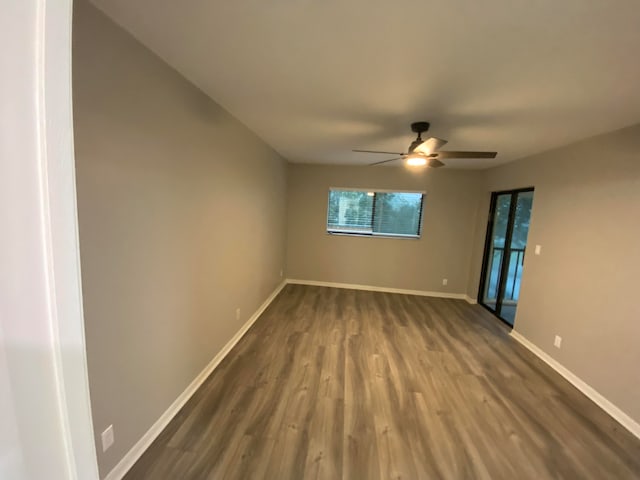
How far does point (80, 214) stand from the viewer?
1254 millimetres

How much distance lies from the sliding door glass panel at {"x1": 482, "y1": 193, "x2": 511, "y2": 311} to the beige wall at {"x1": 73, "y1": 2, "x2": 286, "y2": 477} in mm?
4131

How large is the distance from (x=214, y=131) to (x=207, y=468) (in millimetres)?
2406

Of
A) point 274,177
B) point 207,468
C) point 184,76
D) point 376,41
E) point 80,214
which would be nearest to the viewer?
point 80,214

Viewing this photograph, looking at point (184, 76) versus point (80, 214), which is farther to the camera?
point (184, 76)

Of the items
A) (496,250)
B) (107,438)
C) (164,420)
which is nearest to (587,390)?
(496,250)

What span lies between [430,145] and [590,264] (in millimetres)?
Result: 1958

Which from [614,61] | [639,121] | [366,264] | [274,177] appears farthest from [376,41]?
[366,264]

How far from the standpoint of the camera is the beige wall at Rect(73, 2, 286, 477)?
1.31 m

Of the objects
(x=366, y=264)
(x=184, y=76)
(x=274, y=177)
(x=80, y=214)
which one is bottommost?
(x=366, y=264)

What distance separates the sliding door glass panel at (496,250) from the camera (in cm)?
440

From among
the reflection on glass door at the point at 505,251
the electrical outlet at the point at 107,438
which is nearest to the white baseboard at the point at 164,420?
the electrical outlet at the point at 107,438

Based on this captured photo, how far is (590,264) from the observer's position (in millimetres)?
2674

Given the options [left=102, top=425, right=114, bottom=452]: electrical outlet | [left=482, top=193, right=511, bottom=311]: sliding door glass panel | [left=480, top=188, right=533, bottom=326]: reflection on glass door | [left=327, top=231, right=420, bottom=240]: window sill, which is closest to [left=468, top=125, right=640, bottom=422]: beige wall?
[left=480, top=188, right=533, bottom=326]: reflection on glass door

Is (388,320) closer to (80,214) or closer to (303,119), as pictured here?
(303,119)
